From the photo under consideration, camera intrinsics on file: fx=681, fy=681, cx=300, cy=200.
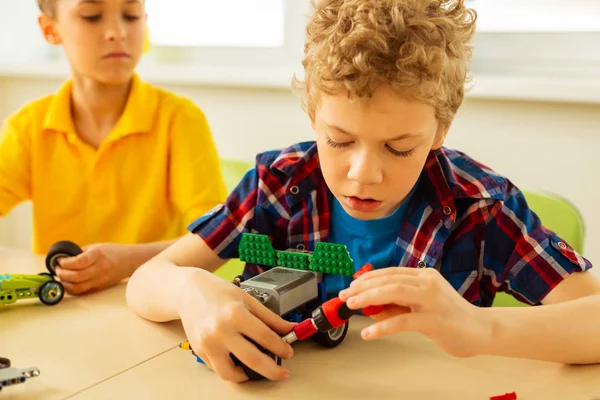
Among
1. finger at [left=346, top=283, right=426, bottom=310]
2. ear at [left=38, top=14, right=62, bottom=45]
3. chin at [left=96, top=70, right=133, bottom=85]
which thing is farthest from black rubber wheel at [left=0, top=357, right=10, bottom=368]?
ear at [left=38, top=14, right=62, bottom=45]

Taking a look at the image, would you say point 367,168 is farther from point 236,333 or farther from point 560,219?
point 560,219

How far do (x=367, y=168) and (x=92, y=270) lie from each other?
526 mm

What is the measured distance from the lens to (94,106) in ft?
4.90

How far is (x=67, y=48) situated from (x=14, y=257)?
1.53ft

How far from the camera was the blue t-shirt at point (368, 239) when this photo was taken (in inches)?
39.8

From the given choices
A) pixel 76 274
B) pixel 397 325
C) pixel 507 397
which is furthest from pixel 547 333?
pixel 76 274

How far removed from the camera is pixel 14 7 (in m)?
2.48

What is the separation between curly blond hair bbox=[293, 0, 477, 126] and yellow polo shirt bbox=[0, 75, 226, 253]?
0.63m

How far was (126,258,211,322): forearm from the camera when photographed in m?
0.87

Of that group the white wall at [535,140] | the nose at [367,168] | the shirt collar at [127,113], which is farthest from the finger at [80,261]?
the white wall at [535,140]

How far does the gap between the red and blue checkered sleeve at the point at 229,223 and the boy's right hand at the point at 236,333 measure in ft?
0.82

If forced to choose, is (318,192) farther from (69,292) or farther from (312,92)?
(69,292)

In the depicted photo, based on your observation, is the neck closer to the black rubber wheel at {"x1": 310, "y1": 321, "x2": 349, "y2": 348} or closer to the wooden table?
the wooden table

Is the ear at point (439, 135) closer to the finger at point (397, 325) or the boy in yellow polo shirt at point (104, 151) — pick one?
the finger at point (397, 325)
